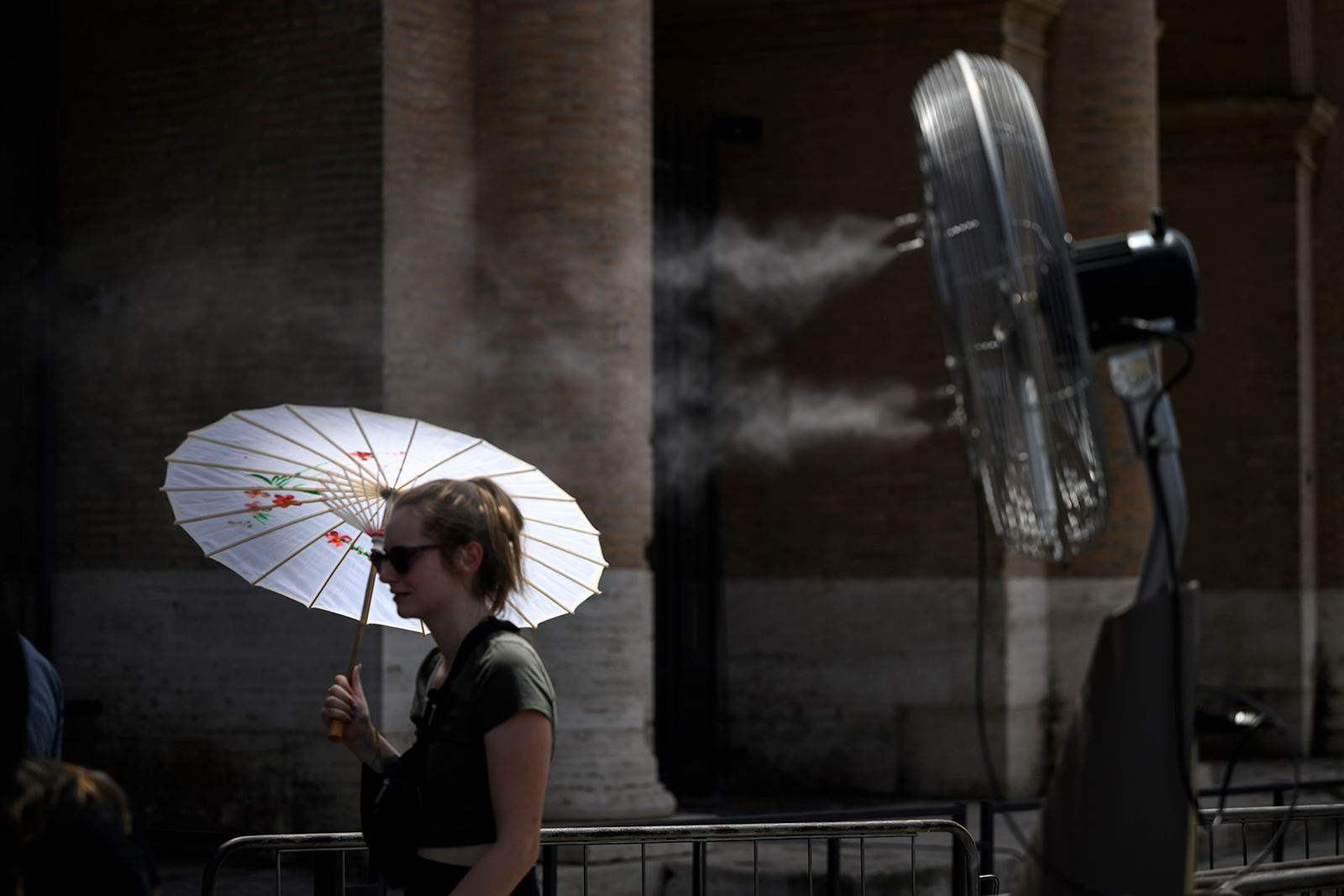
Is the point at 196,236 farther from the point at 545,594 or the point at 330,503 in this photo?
the point at 545,594

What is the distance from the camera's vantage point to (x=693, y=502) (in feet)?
39.8

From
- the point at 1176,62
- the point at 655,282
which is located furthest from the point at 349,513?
the point at 1176,62

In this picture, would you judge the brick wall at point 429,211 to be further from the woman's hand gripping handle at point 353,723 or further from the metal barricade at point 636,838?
the woman's hand gripping handle at point 353,723

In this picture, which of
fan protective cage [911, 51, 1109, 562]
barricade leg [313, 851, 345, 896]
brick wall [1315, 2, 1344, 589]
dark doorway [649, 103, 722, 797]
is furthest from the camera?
brick wall [1315, 2, 1344, 589]

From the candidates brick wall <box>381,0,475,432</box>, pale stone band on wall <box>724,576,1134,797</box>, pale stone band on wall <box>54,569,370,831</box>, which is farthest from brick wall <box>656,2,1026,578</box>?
pale stone band on wall <box>54,569,370,831</box>

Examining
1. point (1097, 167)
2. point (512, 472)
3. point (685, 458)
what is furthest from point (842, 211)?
point (512, 472)

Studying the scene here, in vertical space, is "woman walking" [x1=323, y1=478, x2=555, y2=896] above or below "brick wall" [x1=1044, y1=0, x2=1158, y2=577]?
below

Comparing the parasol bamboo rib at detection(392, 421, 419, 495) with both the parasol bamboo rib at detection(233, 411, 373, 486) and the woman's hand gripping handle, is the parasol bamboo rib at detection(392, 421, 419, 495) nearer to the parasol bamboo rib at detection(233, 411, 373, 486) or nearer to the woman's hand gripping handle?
the parasol bamboo rib at detection(233, 411, 373, 486)

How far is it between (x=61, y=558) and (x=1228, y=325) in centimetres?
1096

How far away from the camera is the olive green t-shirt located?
277cm

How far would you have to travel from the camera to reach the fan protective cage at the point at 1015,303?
2.60 metres

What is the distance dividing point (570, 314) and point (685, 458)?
2994mm

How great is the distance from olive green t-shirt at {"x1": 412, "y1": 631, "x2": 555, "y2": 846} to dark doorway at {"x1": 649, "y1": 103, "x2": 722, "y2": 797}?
892 centimetres

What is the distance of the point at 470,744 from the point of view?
9.18ft
